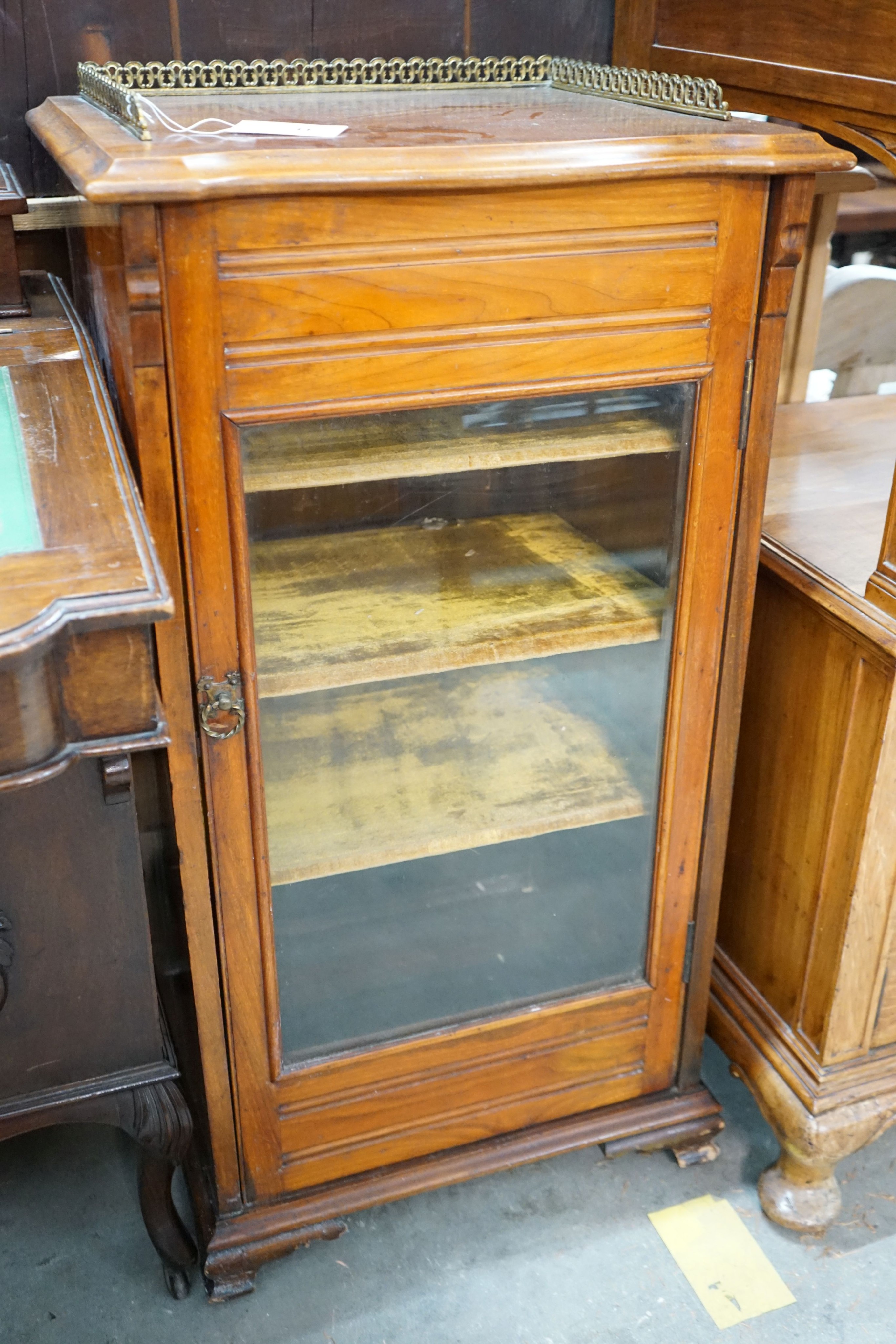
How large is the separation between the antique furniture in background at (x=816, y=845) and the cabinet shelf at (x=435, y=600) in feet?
0.67

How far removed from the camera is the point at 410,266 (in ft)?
3.00

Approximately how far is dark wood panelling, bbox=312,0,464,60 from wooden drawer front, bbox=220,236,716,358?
0.53m

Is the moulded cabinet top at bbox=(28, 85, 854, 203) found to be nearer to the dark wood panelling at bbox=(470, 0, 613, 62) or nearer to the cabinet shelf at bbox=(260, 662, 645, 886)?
the dark wood panelling at bbox=(470, 0, 613, 62)

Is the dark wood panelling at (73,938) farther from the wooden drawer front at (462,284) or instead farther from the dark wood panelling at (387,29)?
the dark wood panelling at (387,29)

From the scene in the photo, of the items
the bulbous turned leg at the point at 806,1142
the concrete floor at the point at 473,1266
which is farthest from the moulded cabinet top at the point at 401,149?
the concrete floor at the point at 473,1266

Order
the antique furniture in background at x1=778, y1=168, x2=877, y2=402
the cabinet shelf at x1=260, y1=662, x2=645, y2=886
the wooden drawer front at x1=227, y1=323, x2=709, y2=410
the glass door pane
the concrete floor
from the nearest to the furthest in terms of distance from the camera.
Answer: the wooden drawer front at x1=227, y1=323, x2=709, y2=410 → the glass door pane → the cabinet shelf at x1=260, y1=662, x2=645, y2=886 → the concrete floor → the antique furniture in background at x1=778, y1=168, x2=877, y2=402

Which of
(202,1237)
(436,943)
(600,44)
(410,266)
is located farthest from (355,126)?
(202,1237)

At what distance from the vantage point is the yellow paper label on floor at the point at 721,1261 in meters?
1.28

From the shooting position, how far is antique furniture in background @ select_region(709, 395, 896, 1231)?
1.20 meters

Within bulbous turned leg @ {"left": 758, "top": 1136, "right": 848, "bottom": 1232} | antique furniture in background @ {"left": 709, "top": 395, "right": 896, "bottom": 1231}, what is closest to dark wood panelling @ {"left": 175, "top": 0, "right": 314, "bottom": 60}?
antique furniture in background @ {"left": 709, "top": 395, "right": 896, "bottom": 1231}

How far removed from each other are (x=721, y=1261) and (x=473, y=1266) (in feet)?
0.92

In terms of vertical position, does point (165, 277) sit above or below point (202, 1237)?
above

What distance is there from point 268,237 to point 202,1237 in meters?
1.05

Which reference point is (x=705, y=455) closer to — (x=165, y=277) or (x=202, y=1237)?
(x=165, y=277)
